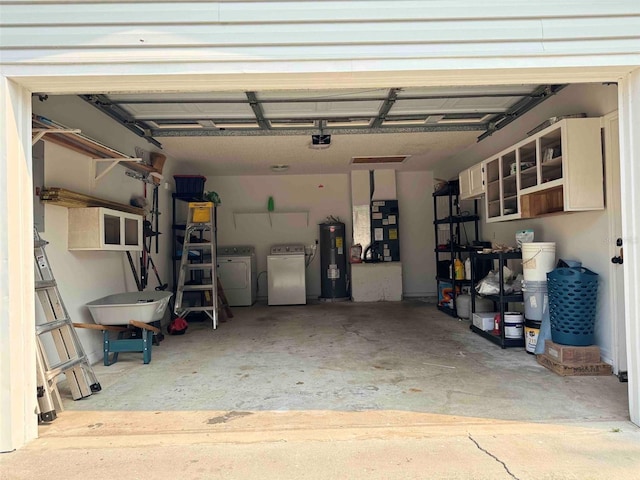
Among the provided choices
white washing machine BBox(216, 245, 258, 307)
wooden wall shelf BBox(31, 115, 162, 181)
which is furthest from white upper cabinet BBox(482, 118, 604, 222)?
white washing machine BBox(216, 245, 258, 307)

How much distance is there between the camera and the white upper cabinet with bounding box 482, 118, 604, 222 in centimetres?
313

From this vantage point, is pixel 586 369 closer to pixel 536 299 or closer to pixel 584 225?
pixel 536 299

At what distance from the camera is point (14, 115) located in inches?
84.4

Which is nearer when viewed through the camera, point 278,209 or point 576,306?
point 576,306

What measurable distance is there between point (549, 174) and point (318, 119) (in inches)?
94.7

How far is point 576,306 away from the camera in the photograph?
3143mm

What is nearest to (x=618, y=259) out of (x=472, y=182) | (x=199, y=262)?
(x=472, y=182)

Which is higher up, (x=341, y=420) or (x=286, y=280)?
(x=286, y=280)

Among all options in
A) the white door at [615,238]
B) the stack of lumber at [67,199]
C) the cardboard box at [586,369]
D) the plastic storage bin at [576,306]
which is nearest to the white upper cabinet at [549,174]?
the white door at [615,238]

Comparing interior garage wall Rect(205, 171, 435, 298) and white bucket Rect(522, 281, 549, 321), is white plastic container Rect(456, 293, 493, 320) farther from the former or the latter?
interior garage wall Rect(205, 171, 435, 298)

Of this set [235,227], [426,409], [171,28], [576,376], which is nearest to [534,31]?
[171,28]

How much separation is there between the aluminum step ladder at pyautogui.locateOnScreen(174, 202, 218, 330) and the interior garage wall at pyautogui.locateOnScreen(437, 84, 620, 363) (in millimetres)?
4111

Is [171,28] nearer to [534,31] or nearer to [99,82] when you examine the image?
[99,82]

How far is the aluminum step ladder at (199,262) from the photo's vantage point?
17.3 ft
